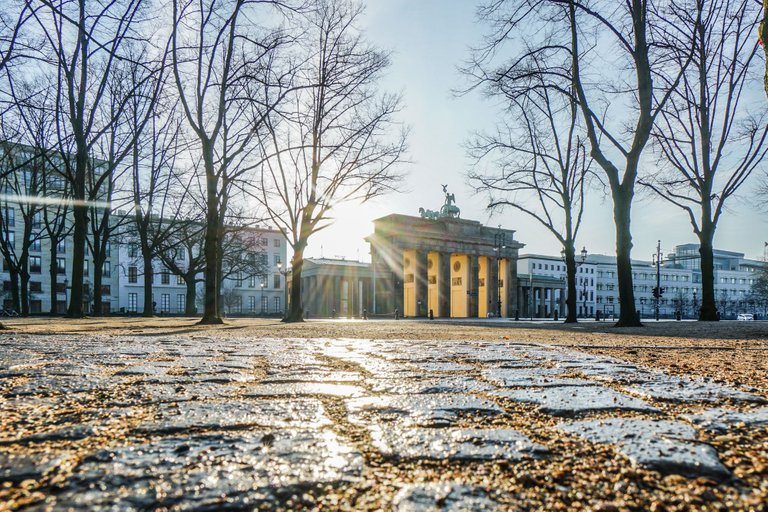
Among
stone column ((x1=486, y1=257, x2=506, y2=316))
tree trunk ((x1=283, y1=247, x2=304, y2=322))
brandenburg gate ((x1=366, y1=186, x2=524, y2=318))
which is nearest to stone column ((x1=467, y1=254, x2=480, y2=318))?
brandenburg gate ((x1=366, y1=186, x2=524, y2=318))

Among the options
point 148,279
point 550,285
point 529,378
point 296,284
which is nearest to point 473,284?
point 550,285

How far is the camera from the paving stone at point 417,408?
2.07 meters

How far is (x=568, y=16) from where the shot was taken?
14.7m

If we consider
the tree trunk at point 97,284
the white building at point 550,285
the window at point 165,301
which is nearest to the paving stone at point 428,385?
the tree trunk at point 97,284

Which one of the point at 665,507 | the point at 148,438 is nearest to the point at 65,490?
the point at 148,438

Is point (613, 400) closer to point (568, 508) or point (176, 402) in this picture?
point (568, 508)

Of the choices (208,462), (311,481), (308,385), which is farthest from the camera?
(308,385)

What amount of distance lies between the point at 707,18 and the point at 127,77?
21212 millimetres

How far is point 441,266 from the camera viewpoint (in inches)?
2338

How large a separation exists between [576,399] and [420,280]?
54.7m

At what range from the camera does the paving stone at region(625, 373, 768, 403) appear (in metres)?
2.56

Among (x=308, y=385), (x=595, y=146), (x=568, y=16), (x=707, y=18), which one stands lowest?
(x=308, y=385)

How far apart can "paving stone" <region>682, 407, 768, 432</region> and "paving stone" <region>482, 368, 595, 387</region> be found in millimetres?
832

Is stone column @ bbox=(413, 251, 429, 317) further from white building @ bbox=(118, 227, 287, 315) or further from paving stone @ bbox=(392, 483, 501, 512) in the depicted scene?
paving stone @ bbox=(392, 483, 501, 512)
